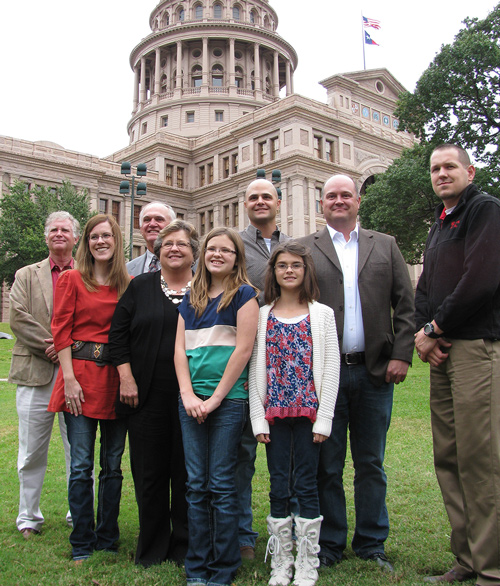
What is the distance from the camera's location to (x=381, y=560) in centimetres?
399

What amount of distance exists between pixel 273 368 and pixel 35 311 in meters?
2.56

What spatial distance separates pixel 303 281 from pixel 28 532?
3.31 m

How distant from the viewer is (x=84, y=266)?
452 centimetres

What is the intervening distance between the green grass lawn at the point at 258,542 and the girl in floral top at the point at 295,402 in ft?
0.96

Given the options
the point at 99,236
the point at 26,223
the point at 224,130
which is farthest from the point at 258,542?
the point at 224,130

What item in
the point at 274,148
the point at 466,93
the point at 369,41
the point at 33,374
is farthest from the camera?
the point at 369,41

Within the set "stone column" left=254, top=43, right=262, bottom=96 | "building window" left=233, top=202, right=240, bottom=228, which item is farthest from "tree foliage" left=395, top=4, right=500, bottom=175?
"stone column" left=254, top=43, right=262, bottom=96

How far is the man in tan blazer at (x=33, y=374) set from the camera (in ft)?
15.8

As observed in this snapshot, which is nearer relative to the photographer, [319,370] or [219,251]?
[319,370]

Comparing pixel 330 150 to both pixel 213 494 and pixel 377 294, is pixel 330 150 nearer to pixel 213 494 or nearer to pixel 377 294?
pixel 377 294

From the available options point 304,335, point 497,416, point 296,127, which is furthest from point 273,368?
point 296,127

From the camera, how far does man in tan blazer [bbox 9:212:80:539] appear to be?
480cm

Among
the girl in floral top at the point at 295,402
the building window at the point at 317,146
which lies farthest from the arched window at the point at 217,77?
the girl in floral top at the point at 295,402

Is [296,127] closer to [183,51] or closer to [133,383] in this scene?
[183,51]
